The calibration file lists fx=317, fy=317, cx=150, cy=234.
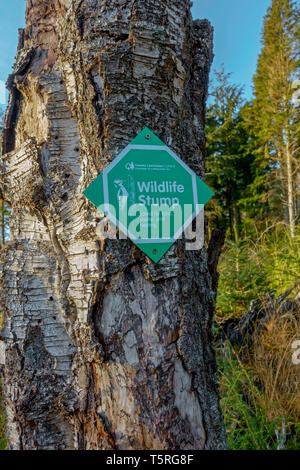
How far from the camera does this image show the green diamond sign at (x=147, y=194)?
1.00m

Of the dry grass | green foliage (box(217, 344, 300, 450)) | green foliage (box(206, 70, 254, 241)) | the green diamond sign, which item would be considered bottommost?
green foliage (box(217, 344, 300, 450))

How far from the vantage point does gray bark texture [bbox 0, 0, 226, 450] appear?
3.21 ft

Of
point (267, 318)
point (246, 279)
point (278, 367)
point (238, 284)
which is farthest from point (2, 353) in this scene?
point (246, 279)

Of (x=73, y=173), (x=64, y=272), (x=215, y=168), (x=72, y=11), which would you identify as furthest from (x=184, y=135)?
(x=215, y=168)

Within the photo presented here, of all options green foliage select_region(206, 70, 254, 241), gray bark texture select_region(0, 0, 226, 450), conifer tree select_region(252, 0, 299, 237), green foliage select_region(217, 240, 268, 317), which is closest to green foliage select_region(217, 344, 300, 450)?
gray bark texture select_region(0, 0, 226, 450)

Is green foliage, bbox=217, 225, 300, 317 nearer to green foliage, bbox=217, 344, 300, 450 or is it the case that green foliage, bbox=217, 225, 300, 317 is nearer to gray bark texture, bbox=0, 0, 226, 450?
green foliage, bbox=217, 344, 300, 450

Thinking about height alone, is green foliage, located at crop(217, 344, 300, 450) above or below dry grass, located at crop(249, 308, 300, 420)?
below

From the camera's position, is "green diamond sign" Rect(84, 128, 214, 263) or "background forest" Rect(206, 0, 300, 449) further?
"background forest" Rect(206, 0, 300, 449)

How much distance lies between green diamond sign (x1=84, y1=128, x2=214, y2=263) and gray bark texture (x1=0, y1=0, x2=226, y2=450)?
33 mm

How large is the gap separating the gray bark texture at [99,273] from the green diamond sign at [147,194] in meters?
0.03

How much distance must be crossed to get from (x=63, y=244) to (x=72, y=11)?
30.4 inches

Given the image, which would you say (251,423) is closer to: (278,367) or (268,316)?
(278,367)

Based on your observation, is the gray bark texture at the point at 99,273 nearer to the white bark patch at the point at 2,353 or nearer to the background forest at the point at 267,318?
the white bark patch at the point at 2,353
